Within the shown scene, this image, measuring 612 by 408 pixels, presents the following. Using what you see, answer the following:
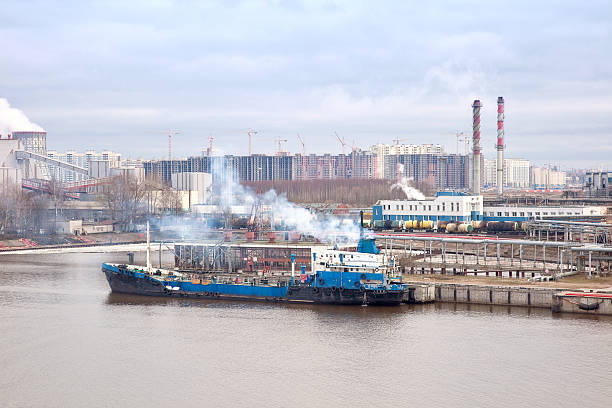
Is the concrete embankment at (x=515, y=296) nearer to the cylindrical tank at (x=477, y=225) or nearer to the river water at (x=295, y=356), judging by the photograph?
the river water at (x=295, y=356)

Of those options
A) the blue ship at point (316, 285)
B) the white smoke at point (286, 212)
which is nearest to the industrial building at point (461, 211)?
the white smoke at point (286, 212)

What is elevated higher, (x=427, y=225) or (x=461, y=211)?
(x=461, y=211)

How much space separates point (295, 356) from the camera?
25.6 metres

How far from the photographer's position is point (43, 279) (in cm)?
4294

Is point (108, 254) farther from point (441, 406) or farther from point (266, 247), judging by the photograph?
point (441, 406)

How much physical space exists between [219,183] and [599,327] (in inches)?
3483

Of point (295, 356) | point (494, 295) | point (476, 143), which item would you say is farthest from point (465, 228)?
point (295, 356)

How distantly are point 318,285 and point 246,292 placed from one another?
3283mm

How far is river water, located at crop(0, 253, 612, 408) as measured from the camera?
2188cm

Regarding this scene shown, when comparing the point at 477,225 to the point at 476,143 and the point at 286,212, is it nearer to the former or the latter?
the point at 286,212

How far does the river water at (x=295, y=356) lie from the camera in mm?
21875

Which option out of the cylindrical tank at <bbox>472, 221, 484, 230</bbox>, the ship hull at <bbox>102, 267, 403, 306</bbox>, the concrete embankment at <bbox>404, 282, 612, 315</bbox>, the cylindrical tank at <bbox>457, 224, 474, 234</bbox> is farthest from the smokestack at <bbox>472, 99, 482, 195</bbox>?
the ship hull at <bbox>102, 267, 403, 306</bbox>

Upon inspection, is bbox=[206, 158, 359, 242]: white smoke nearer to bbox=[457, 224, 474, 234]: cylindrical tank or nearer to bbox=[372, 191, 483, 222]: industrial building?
bbox=[372, 191, 483, 222]: industrial building

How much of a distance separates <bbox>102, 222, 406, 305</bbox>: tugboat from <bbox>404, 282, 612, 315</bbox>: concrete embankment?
130cm
